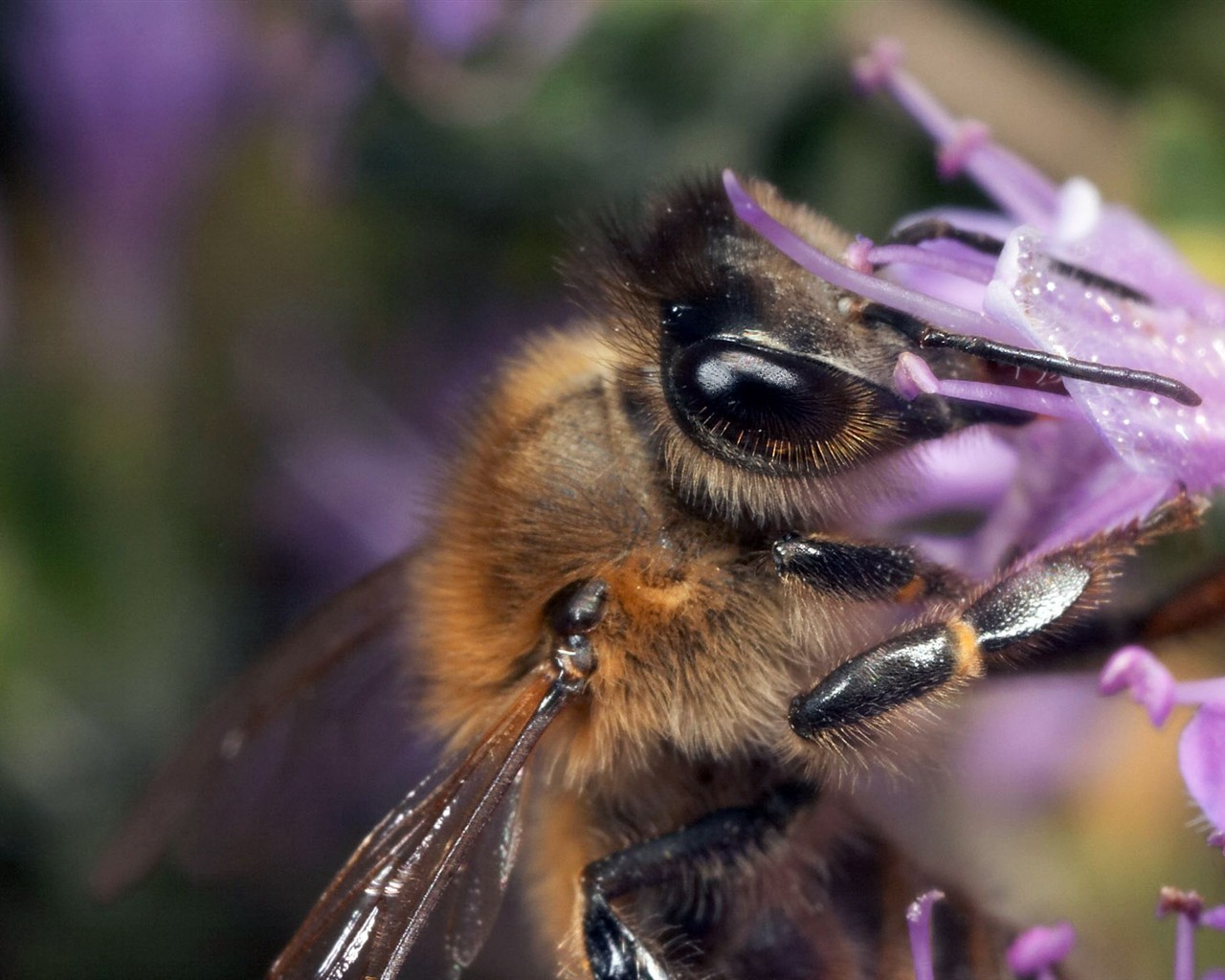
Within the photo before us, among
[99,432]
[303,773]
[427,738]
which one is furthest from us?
[99,432]

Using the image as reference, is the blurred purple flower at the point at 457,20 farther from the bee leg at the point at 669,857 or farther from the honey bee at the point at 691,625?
the bee leg at the point at 669,857

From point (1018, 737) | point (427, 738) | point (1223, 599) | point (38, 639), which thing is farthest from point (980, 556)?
point (38, 639)

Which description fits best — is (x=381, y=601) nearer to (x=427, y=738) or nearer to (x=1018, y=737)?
(x=427, y=738)

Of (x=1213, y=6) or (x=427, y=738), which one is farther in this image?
(x=1213, y=6)

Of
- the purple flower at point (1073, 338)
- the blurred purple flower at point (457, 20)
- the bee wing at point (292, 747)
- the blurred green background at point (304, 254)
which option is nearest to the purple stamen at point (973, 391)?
the purple flower at point (1073, 338)

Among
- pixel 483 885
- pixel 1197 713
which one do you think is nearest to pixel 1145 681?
pixel 1197 713

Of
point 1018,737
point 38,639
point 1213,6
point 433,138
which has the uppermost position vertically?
point 1213,6
